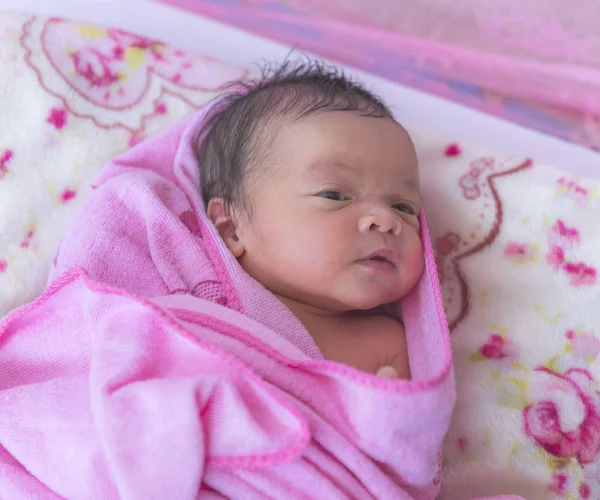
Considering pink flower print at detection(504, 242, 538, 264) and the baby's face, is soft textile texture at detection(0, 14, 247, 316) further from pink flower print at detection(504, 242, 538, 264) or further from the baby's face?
pink flower print at detection(504, 242, 538, 264)

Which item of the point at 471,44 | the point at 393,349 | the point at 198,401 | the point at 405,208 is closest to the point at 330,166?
the point at 405,208

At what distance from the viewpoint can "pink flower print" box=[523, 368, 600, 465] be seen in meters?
0.98

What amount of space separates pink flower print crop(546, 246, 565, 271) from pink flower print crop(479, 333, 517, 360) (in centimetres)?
16

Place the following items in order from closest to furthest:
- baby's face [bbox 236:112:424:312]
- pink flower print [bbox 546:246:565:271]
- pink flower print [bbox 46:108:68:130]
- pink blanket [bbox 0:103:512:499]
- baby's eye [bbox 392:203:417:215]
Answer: pink blanket [bbox 0:103:512:499] < baby's face [bbox 236:112:424:312] < baby's eye [bbox 392:203:417:215] < pink flower print [bbox 546:246:565:271] < pink flower print [bbox 46:108:68:130]

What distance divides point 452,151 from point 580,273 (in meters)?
0.33

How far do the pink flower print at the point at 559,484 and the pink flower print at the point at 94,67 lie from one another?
1.08m

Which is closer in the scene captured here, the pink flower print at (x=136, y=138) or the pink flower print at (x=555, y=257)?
the pink flower print at (x=555, y=257)

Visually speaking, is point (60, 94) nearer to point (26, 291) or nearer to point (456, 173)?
point (26, 291)

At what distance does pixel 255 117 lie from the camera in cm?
106

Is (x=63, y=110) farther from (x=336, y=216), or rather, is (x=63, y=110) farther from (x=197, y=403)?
(x=197, y=403)

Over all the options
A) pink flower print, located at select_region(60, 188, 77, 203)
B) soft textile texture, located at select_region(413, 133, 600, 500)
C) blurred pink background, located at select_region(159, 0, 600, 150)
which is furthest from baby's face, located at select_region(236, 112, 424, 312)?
blurred pink background, located at select_region(159, 0, 600, 150)

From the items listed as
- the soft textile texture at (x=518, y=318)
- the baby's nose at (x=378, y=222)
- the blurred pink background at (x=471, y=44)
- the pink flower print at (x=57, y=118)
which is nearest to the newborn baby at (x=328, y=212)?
the baby's nose at (x=378, y=222)

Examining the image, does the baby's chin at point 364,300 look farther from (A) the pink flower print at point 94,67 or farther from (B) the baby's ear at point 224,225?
(A) the pink flower print at point 94,67

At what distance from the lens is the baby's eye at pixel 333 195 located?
0.96 meters
